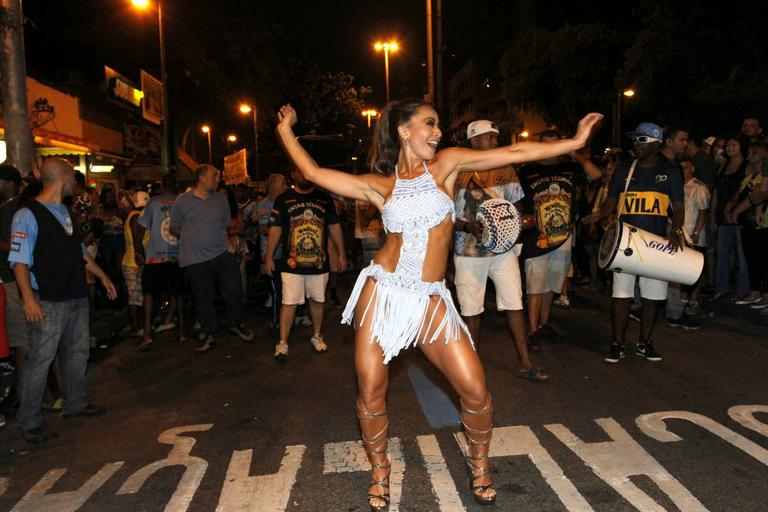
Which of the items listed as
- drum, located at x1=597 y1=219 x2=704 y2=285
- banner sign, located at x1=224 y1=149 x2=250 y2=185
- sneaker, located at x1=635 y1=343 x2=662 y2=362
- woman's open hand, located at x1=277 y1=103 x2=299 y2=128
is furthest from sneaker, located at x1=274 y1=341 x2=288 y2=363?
banner sign, located at x1=224 y1=149 x2=250 y2=185

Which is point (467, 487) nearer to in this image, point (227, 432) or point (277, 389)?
point (227, 432)

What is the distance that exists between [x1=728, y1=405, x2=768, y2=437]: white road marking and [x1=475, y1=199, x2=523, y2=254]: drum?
2.01 m

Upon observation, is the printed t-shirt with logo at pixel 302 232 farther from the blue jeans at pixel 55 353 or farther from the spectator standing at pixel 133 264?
the blue jeans at pixel 55 353

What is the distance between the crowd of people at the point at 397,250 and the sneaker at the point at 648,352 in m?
0.02

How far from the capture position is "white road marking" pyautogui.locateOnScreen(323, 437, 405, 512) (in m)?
3.89

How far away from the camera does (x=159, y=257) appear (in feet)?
27.1

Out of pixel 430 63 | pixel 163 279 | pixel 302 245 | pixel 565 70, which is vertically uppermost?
pixel 565 70

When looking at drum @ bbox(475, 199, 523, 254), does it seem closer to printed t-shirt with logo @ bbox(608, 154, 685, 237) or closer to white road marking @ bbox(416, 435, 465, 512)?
printed t-shirt with logo @ bbox(608, 154, 685, 237)

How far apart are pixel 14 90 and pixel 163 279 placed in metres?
3.05

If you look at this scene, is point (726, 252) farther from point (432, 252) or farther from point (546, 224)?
point (432, 252)

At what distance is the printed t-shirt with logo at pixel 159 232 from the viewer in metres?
8.20

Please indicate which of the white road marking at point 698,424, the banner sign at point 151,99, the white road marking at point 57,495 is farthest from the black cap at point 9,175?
the banner sign at point 151,99

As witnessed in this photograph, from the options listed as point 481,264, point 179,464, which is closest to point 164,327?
point 179,464

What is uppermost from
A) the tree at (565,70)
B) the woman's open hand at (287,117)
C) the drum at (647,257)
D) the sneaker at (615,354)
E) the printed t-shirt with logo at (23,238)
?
the tree at (565,70)
